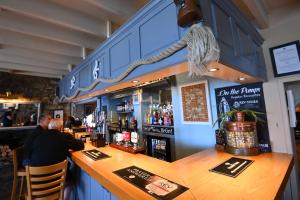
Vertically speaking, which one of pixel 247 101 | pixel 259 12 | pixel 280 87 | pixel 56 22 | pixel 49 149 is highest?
pixel 56 22

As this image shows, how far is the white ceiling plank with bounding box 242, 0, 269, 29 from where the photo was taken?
148cm

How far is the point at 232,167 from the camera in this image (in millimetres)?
1180

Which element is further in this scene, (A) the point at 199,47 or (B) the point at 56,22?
(B) the point at 56,22

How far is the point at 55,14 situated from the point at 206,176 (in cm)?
225

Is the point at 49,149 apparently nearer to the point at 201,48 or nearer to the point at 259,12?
the point at 201,48

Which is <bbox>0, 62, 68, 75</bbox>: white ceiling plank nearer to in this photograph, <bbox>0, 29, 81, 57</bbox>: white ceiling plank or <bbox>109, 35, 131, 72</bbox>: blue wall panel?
<bbox>0, 29, 81, 57</bbox>: white ceiling plank

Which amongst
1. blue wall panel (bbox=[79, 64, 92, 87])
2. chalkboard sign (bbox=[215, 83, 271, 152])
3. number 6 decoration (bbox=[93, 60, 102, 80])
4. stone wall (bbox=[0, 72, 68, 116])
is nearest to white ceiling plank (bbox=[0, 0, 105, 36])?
number 6 decoration (bbox=[93, 60, 102, 80])

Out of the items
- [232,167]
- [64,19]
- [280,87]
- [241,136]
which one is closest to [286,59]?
[280,87]

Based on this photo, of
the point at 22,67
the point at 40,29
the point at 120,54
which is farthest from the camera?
the point at 22,67

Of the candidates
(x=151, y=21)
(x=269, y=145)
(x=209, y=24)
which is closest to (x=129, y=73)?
(x=151, y=21)

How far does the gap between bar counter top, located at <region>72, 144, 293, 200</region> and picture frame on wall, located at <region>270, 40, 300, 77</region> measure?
830 millimetres

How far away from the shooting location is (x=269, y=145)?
1.58 meters

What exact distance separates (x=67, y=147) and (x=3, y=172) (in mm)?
3327

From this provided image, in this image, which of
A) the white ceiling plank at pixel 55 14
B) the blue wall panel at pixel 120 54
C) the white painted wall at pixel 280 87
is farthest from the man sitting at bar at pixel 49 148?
the white painted wall at pixel 280 87
